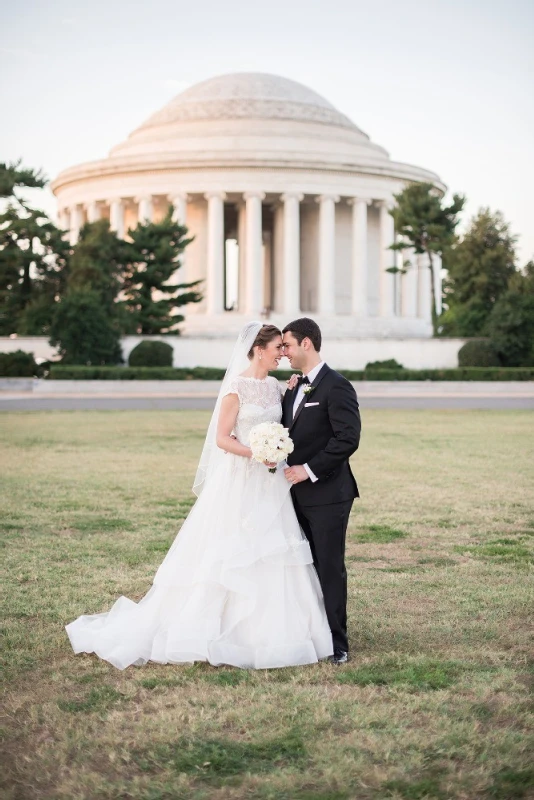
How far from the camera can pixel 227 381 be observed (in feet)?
24.3

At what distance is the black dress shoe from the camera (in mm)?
6926

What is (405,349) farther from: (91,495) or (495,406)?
(91,495)

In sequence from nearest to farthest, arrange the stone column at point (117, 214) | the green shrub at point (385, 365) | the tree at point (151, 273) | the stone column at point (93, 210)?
the green shrub at point (385, 365) < the tree at point (151, 273) < the stone column at point (117, 214) < the stone column at point (93, 210)

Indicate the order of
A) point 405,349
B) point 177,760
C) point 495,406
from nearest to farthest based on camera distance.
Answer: point 177,760 → point 495,406 → point 405,349

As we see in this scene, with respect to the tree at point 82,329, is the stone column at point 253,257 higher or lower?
higher

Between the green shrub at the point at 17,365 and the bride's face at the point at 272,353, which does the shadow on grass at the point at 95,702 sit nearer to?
the bride's face at the point at 272,353

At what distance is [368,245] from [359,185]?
6.98 meters

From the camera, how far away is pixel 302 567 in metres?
7.07

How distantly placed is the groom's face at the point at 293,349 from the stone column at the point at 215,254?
6255cm

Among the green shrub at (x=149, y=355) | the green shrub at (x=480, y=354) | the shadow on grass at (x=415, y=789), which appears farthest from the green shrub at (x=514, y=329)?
the shadow on grass at (x=415, y=789)

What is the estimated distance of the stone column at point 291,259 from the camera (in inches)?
2736

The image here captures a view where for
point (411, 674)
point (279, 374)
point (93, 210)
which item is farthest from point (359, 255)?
point (411, 674)

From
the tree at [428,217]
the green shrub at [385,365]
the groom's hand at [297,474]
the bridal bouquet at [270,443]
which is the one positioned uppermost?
the tree at [428,217]

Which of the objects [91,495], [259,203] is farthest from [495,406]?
[259,203]
